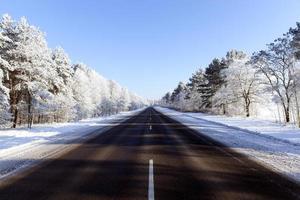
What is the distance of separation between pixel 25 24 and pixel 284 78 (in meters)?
27.0

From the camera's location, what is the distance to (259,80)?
44.3 meters

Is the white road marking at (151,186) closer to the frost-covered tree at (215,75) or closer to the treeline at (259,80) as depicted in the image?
the treeline at (259,80)

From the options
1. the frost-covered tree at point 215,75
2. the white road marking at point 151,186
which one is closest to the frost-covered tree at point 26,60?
the white road marking at point 151,186

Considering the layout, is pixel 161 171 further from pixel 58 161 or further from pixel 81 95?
pixel 81 95

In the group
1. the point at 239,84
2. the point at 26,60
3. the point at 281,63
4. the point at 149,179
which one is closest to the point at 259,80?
the point at 239,84

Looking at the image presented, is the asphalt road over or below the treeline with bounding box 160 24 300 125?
below

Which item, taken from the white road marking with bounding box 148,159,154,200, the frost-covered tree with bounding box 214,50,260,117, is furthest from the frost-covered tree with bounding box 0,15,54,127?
the frost-covered tree with bounding box 214,50,260,117

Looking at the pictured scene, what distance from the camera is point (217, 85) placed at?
5744cm

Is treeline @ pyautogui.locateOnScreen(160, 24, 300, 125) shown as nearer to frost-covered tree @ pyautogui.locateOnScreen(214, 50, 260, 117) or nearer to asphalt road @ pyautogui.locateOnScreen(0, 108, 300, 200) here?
frost-covered tree @ pyautogui.locateOnScreen(214, 50, 260, 117)

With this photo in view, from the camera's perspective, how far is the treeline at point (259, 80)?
31344 mm

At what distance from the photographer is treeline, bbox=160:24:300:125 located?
103 ft

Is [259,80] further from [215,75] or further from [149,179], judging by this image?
[149,179]

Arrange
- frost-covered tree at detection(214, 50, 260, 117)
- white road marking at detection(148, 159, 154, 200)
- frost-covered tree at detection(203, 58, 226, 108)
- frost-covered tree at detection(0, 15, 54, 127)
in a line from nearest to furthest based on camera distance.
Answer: white road marking at detection(148, 159, 154, 200) → frost-covered tree at detection(0, 15, 54, 127) → frost-covered tree at detection(214, 50, 260, 117) → frost-covered tree at detection(203, 58, 226, 108)

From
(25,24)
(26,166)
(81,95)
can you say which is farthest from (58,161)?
(81,95)
